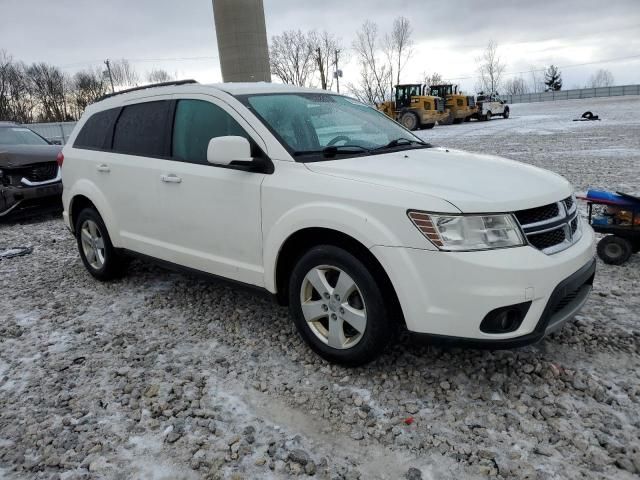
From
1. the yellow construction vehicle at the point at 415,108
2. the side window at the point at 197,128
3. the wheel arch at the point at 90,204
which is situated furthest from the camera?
the yellow construction vehicle at the point at 415,108

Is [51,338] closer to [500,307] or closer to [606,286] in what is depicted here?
[500,307]

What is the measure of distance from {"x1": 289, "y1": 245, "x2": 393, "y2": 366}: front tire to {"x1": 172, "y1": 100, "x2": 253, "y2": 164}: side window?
3.78 feet

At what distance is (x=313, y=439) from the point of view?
2.67 meters

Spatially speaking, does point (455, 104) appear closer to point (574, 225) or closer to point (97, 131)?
point (97, 131)

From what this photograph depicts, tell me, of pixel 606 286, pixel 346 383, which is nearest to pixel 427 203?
pixel 346 383

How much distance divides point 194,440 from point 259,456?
14.8 inches

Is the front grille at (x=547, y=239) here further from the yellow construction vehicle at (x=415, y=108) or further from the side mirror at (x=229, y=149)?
the yellow construction vehicle at (x=415, y=108)

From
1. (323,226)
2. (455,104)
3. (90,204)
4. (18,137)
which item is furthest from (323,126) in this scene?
(455,104)

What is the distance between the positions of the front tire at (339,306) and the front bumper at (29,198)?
676 centimetres

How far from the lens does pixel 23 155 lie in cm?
848

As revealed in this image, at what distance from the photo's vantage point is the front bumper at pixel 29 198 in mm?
8258

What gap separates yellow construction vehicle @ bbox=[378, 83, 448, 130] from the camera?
29.1 m

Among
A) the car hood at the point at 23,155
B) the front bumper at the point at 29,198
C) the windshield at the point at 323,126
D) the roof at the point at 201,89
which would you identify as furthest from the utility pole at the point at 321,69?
the windshield at the point at 323,126

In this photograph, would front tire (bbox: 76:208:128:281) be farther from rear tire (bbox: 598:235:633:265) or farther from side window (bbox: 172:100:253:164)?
rear tire (bbox: 598:235:633:265)
